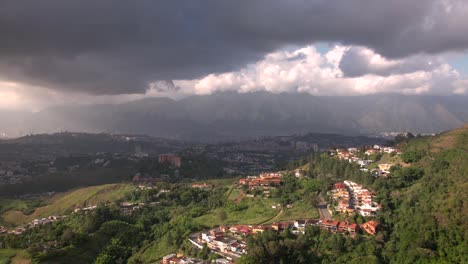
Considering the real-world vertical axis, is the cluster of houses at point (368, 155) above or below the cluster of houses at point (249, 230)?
above

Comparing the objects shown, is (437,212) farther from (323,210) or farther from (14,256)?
(14,256)

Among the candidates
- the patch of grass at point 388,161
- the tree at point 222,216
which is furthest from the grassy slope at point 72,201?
the patch of grass at point 388,161

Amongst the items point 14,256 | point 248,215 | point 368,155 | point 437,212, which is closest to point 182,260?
point 248,215

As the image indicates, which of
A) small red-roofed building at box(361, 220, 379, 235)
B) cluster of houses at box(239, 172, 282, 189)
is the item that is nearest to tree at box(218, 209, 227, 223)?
cluster of houses at box(239, 172, 282, 189)

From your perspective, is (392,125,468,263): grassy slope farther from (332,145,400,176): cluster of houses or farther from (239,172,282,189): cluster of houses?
(239,172,282,189): cluster of houses

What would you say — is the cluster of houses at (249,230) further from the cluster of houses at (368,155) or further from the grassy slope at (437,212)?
the cluster of houses at (368,155)

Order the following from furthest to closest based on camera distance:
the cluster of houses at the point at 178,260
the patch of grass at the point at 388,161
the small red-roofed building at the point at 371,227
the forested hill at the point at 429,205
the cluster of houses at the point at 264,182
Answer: the patch of grass at the point at 388,161 → the cluster of houses at the point at 264,182 → the small red-roofed building at the point at 371,227 → the cluster of houses at the point at 178,260 → the forested hill at the point at 429,205
